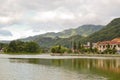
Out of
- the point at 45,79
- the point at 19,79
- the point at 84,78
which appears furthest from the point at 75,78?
the point at 19,79

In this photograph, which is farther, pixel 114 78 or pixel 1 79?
pixel 114 78

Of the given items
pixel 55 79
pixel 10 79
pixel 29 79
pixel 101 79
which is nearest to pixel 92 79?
pixel 101 79

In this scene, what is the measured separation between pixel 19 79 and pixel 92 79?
1049 centimetres

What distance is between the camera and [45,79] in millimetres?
43312

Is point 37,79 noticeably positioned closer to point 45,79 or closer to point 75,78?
point 45,79

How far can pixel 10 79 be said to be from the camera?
4241 cm

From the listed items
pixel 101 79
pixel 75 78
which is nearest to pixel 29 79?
pixel 75 78

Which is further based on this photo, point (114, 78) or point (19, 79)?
point (114, 78)

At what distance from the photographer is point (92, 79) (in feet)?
143

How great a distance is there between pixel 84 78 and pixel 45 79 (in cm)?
591

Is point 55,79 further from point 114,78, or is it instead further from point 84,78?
point 114,78

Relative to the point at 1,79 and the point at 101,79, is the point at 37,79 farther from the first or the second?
the point at 101,79

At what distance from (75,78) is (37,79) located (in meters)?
5.69

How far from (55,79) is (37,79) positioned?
8.52 feet
